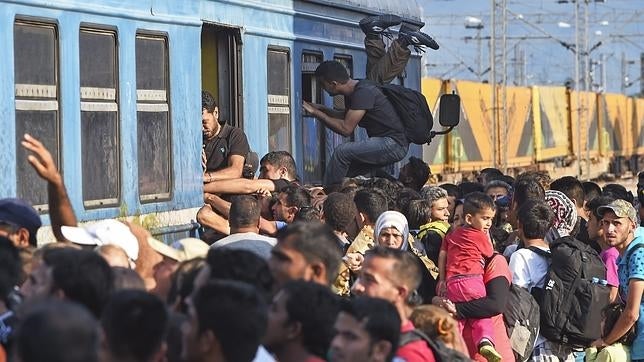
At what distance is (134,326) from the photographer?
182 inches

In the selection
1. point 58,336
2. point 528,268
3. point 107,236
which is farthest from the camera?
point 528,268

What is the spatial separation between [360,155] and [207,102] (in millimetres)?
2288

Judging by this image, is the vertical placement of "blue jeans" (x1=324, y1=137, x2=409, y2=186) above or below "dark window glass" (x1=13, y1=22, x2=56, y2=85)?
below

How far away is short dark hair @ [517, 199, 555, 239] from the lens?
9.78 meters

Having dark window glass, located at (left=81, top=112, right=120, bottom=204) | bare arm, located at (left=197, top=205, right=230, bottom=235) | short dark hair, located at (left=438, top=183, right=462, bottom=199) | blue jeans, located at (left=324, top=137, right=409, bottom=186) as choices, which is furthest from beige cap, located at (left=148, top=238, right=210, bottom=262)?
short dark hair, located at (left=438, top=183, right=462, bottom=199)

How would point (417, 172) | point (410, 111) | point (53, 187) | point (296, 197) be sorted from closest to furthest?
point (53, 187), point (296, 197), point (410, 111), point (417, 172)

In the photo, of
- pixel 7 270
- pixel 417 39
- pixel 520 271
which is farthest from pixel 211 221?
pixel 7 270

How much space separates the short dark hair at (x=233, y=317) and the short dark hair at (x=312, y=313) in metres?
0.53

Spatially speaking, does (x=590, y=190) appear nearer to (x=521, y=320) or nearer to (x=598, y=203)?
(x=598, y=203)

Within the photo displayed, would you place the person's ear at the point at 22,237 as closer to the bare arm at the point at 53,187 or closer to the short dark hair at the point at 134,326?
the bare arm at the point at 53,187

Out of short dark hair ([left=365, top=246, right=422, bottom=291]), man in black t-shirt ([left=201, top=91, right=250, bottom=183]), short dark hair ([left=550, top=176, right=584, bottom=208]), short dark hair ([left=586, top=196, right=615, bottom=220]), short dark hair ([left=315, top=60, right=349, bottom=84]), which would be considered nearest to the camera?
short dark hair ([left=365, top=246, right=422, bottom=291])

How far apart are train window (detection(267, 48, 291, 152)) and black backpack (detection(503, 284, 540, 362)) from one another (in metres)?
3.39

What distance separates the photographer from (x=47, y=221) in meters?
8.88

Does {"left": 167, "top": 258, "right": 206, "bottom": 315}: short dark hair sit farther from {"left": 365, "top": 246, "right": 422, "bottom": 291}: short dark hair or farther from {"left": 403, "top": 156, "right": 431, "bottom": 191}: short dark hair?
{"left": 403, "top": 156, "right": 431, "bottom": 191}: short dark hair
